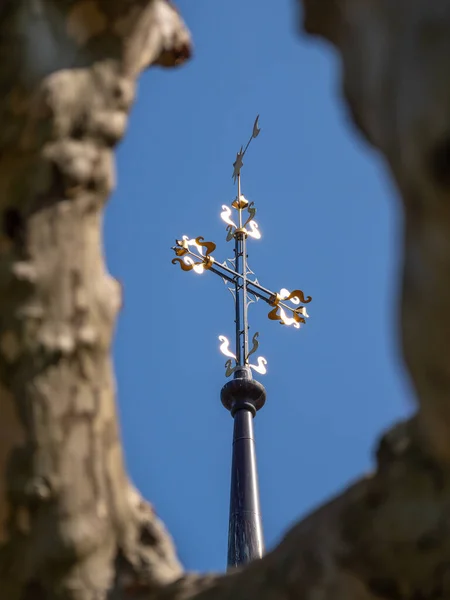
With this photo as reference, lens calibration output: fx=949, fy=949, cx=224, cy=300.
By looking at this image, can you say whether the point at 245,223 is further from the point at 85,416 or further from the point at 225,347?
the point at 85,416

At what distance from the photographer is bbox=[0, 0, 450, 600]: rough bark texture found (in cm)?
120

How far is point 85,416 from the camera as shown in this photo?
52.4 inches

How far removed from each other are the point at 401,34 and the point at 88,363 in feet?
2.23

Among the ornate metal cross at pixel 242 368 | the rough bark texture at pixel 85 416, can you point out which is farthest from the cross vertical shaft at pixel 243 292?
the rough bark texture at pixel 85 416

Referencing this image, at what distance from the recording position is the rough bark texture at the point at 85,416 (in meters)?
1.20

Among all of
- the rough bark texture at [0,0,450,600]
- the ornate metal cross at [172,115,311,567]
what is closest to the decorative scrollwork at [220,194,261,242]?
the ornate metal cross at [172,115,311,567]

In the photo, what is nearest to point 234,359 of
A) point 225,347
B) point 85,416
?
point 225,347

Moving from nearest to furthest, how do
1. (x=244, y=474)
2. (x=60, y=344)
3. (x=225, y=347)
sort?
(x=60, y=344) < (x=244, y=474) < (x=225, y=347)

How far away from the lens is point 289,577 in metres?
1.27

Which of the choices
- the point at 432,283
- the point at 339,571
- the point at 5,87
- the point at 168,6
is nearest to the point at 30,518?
the point at 339,571

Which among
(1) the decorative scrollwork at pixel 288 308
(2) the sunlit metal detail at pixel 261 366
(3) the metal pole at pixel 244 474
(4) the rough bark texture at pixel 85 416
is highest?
(1) the decorative scrollwork at pixel 288 308

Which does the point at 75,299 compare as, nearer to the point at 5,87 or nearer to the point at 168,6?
the point at 5,87

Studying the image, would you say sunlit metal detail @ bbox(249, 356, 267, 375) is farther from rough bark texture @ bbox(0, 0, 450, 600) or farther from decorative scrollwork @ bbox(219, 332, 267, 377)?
rough bark texture @ bbox(0, 0, 450, 600)

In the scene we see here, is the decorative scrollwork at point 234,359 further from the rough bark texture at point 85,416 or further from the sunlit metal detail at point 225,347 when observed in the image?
the rough bark texture at point 85,416
